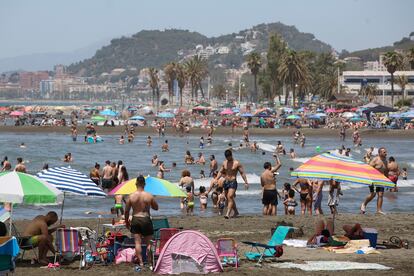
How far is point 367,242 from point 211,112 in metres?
97.2

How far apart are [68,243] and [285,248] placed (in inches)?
138

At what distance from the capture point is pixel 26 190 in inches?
425

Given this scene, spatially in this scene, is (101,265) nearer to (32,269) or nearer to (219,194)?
(32,269)

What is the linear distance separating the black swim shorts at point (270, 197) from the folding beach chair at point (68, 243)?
19.8 feet

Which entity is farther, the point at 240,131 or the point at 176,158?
the point at 240,131

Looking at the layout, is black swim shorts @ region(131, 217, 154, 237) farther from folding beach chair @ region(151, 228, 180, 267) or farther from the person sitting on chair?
the person sitting on chair

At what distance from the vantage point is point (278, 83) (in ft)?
404

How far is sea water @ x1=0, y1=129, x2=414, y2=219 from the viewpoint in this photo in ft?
69.6

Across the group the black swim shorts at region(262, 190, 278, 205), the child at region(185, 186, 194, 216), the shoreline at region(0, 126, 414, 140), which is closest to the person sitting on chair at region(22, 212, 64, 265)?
the black swim shorts at region(262, 190, 278, 205)

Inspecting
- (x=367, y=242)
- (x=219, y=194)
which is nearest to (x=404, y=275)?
(x=367, y=242)

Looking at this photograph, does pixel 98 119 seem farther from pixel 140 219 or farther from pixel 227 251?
pixel 140 219

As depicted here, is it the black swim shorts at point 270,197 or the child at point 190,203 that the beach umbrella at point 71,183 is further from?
the child at point 190,203

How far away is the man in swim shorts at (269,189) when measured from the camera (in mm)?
15930

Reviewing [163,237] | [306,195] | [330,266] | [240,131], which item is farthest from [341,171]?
[240,131]
